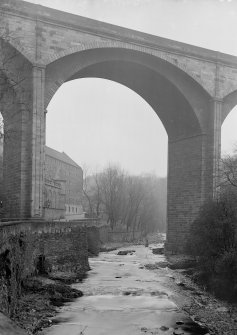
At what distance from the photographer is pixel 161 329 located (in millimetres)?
10352

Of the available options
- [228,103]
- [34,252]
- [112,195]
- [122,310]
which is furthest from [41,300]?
[112,195]

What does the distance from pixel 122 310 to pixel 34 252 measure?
4467mm

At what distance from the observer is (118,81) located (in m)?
24.7

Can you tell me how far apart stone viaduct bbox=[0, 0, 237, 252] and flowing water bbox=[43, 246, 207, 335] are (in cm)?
471

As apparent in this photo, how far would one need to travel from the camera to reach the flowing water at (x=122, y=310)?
10294 mm

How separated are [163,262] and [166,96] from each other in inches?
382

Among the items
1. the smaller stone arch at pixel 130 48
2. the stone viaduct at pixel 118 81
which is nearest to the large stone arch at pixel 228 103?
the stone viaduct at pixel 118 81

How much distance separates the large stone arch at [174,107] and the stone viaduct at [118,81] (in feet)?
0.19

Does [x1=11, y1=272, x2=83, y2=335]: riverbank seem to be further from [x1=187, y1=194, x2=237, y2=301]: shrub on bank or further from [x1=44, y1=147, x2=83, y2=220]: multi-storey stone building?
[x1=44, y1=147, x2=83, y2=220]: multi-storey stone building

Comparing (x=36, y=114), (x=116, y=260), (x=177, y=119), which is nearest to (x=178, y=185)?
(x=177, y=119)

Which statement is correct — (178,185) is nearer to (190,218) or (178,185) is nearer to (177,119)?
(190,218)

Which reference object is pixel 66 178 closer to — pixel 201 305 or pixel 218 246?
pixel 218 246

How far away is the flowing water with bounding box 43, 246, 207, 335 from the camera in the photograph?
10294 millimetres

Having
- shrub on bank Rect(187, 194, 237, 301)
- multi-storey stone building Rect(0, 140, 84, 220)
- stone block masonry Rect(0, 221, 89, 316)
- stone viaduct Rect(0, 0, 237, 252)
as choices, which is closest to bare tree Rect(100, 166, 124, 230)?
multi-storey stone building Rect(0, 140, 84, 220)
